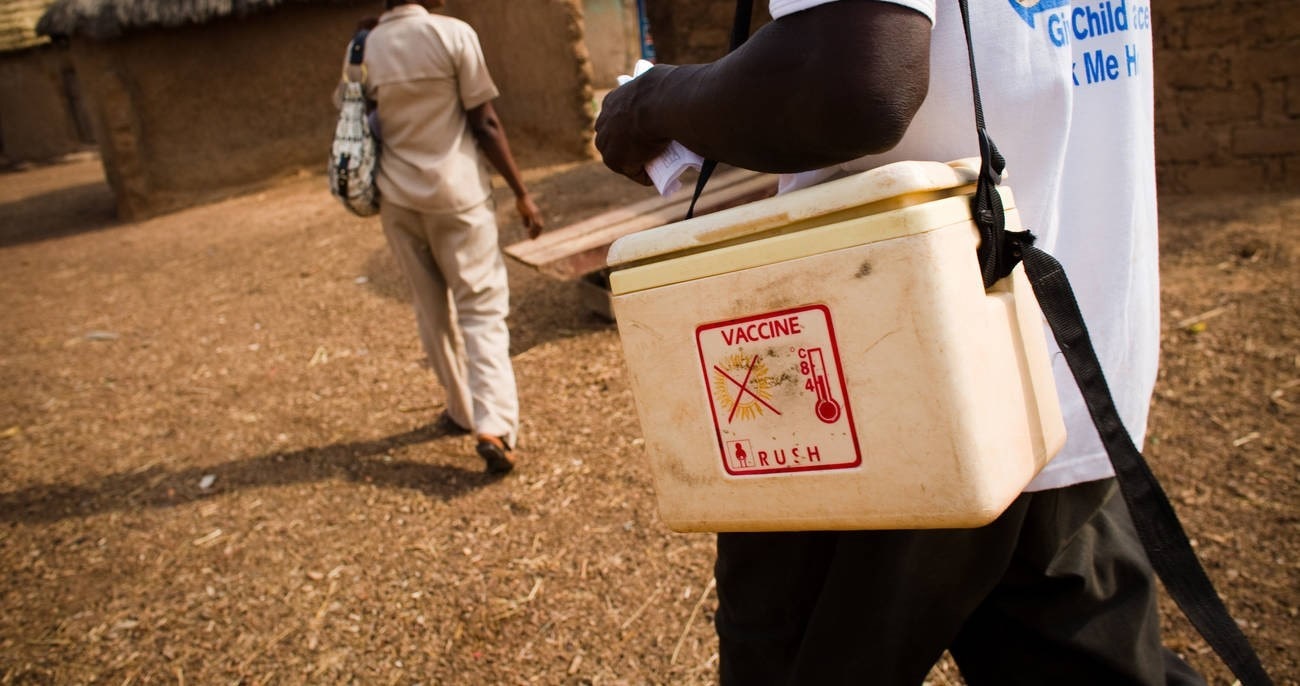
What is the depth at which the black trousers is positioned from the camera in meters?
1.14

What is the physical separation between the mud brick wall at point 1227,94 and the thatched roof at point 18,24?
1710 centimetres

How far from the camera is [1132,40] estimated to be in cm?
107

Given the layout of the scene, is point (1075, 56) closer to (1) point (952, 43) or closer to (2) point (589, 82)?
(1) point (952, 43)

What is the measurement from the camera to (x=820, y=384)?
93cm

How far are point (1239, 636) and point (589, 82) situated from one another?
661 centimetres

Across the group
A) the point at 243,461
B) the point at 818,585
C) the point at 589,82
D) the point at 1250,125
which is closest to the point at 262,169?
the point at 589,82

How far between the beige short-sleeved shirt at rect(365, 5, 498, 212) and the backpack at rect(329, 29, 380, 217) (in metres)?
0.06

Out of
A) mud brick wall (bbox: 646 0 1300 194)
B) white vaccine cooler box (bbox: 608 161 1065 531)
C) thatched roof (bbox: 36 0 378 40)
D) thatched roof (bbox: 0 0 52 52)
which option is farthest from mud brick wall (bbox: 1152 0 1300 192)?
thatched roof (bbox: 0 0 52 52)

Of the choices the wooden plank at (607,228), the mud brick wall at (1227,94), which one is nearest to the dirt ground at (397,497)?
the mud brick wall at (1227,94)

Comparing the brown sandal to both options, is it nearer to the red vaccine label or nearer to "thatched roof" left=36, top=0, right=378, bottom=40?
the red vaccine label

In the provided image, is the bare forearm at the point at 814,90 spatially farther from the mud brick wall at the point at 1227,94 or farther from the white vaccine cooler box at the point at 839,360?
the mud brick wall at the point at 1227,94

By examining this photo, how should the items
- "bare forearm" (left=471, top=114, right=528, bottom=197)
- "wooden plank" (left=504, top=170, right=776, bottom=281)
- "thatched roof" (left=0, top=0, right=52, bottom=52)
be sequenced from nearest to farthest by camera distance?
"bare forearm" (left=471, top=114, right=528, bottom=197) → "wooden plank" (left=504, top=170, right=776, bottom=281) → "thatched roof" (left=0, top=0, right=52, bottom=52)

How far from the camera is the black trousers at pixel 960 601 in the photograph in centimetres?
114

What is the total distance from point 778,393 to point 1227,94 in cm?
523
